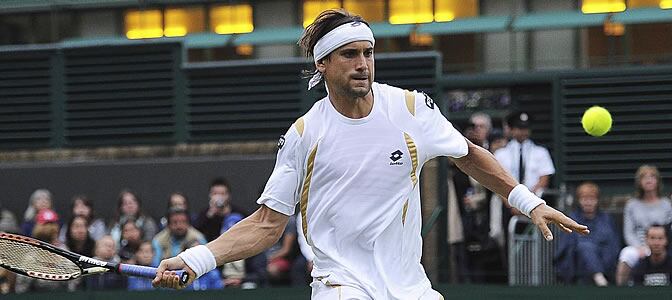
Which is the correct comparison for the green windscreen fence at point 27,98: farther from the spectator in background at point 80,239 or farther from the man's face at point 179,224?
the man's face at point 179,224

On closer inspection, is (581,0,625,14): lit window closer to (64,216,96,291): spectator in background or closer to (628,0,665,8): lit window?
(628,0,665,8): lit window

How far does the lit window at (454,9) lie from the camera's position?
1823 cm

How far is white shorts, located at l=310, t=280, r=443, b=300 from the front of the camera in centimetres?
684

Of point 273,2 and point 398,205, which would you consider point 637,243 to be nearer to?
point 398,205

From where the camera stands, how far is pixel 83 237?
12820mm

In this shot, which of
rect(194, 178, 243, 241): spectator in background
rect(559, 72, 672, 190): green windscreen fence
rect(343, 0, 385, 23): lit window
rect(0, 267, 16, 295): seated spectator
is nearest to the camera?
rect(194, 178, 243, 241): spectator in background

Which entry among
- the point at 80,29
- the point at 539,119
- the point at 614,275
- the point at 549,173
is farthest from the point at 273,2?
the point at 614,275

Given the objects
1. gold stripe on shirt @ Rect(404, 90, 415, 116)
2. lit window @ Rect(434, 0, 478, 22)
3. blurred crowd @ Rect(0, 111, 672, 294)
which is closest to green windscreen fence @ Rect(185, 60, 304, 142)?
blurred crowd @ Rect(0, 111, 672, 294)

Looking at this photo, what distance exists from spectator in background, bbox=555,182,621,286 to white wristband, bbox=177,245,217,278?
17.3 feet

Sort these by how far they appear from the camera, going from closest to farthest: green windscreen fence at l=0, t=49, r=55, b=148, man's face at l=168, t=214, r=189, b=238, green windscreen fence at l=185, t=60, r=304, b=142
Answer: man's face at l=168, t=214, r=189, b=238
green windscreen fence at l=185, t=60, r=304, b=142
green windscreen fence at l=0, t=49, r=55, b=148

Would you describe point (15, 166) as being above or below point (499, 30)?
below

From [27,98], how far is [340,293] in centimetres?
942

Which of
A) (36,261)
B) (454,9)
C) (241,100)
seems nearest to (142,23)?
(241,100)

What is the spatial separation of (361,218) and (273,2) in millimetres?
12080
